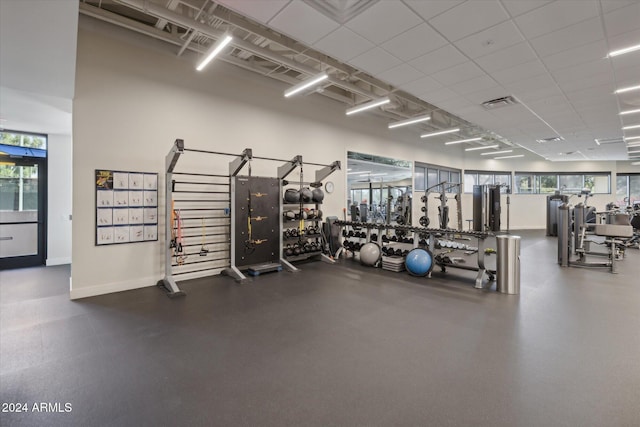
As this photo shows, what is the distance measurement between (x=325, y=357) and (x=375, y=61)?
405 cm

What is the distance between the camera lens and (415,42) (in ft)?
12.4

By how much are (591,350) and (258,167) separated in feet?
18.1

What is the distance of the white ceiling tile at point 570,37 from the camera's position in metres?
3.34

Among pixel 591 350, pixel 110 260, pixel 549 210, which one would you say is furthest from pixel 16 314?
pixel 549 210

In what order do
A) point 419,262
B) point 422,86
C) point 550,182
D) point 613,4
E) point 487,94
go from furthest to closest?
point 550,182 < point 487,94 < point 422,86 < point 419,262 < point 613,4

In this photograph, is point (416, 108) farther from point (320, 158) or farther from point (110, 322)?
point (110, 322)

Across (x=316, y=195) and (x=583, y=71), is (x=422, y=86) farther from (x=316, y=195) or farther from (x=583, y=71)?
(x=316, y=195)

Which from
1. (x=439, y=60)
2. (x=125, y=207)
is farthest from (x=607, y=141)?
(x=125, y=207)

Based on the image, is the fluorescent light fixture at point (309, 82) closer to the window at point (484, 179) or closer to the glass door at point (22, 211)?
the glass door at point (22, 211)

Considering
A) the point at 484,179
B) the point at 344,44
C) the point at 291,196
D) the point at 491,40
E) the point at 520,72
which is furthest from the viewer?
the point at 484,179

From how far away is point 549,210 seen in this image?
11375 millimetres

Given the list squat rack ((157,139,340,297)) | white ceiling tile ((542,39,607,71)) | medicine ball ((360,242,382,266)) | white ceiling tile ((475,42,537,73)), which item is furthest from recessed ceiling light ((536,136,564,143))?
squat rack ((157,139,340,297))

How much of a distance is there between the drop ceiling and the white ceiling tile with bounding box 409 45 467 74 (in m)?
0.01

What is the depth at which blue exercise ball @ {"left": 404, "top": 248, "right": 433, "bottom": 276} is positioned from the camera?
512 centimetres
